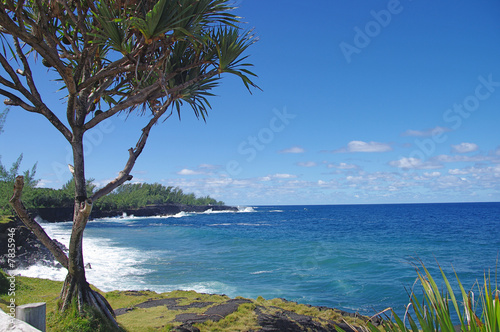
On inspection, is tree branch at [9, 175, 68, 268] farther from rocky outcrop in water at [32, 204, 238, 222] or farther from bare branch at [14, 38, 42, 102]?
rocky outcrop in water at [32, 204, 238, 222]

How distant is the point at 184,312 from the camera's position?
320 inches

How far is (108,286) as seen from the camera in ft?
Result: 44.2

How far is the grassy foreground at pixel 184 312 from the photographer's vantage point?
22.9 feet


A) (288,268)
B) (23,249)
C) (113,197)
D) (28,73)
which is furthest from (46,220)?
(28,73)

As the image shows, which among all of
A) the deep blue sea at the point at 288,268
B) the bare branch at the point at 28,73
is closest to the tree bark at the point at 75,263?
the bare branch at the point at 28,73

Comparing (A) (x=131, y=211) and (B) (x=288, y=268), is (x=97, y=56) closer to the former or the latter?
(B) (x=288, y=268)

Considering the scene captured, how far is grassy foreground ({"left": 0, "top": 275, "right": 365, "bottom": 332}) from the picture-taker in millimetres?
6991

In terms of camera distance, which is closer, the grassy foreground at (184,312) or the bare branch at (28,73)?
the bare branch at (28,73)

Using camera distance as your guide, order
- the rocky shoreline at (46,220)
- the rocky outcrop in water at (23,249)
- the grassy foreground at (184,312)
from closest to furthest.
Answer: the grassy foreground at (184,312) < the rocky outcrop in water at (23,249) < the rocky shoreline at (46,220)

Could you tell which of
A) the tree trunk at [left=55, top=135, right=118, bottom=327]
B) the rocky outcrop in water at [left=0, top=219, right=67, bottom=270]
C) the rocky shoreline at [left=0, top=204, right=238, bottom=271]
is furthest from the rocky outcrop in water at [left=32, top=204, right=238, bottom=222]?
the tree trunk at [left=55, top=135, right=118, bottom=327]

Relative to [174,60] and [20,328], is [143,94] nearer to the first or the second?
[174,60]

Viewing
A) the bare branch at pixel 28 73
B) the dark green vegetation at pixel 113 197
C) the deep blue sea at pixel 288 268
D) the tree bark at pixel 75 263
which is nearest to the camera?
the tree bark at pixel 75 263

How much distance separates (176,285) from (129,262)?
5898 mm

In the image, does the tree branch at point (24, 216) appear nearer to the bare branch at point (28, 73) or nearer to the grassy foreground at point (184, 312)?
the grassy foreground at point (184, 312)
